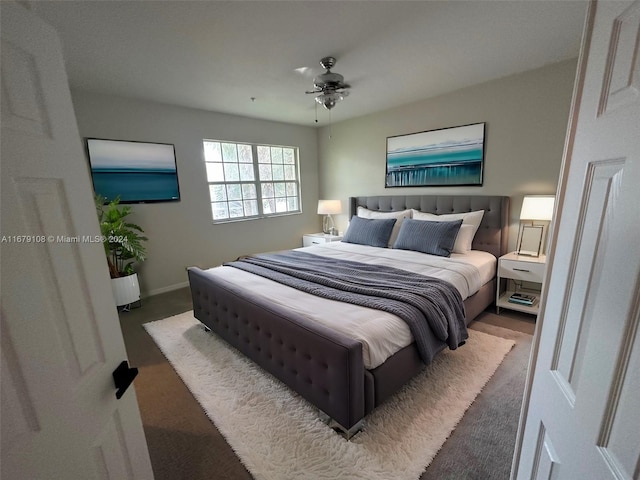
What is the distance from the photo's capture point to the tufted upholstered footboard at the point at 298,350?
1429mm

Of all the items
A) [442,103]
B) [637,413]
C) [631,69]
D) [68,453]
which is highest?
[442,103]

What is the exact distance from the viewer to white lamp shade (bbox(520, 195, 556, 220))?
2.65m

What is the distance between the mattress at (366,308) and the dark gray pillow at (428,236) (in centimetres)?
11

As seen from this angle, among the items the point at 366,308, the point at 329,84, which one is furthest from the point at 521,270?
the point at 329,84

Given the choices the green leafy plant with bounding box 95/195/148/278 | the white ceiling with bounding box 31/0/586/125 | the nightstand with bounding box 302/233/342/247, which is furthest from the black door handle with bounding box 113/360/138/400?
the nightstand with bounding box 302/233/342/247

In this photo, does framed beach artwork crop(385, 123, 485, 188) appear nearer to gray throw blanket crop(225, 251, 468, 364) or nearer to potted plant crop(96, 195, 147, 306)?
gray throw blanket crop(225, 251, 468, 364)

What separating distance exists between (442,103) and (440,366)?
3093 millimetres

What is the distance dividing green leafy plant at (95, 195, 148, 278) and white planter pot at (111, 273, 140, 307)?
0.09 meters

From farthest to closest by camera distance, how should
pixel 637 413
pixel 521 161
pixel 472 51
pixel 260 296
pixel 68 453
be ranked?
pixel 521 161
pixel 472 51
pixel 260 296
pixel 68 453
pixel 637 413

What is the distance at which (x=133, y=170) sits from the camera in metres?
3.38

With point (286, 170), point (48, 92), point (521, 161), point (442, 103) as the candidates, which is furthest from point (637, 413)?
point (286, 170)

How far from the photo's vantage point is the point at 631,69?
48 cm

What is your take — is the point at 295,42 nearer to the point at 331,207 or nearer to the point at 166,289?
the point at 331,207

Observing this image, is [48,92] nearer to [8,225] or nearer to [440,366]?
[8,225]
